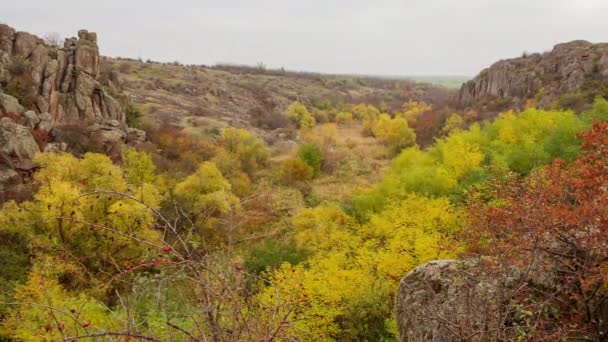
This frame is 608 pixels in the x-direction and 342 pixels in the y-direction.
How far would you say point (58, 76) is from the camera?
42.2 metres

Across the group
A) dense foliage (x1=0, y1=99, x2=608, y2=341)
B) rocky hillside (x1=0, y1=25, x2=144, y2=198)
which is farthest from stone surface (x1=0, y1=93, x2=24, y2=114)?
dense foliage (x1=0, y1=99, x2=608, y2=341)

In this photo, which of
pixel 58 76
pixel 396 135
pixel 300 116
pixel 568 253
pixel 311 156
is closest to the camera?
pixel 568 253

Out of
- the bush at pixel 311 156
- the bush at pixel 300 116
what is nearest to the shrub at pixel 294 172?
the bush at pixel 311 156

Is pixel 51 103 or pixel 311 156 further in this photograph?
pixel 311 156

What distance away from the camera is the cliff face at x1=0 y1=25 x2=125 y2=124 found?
126ft

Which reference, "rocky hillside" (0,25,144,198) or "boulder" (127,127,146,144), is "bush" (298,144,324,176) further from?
"rocky hillside" (0,25,144,198)

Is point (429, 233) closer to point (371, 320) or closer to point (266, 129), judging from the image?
point (371, 320)

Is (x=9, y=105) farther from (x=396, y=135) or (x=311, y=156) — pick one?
(x=396, y=135)

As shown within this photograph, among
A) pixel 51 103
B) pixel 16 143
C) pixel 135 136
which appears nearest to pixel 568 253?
pixel 16 143

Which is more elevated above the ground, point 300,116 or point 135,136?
point 135,136

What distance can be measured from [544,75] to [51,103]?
7335 centimetres

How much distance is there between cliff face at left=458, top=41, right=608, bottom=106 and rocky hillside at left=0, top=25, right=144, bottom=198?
57.5m

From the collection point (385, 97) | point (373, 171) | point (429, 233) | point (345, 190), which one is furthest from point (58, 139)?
point (385, 97)

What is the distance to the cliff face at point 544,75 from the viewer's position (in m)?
59.7
